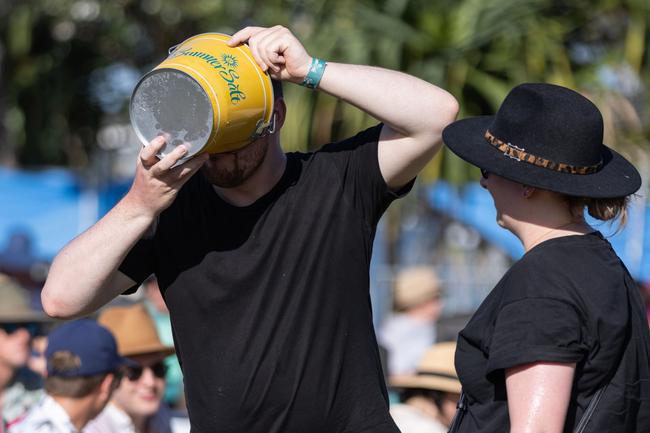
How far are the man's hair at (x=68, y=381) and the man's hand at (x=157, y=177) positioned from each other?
1.58 meters

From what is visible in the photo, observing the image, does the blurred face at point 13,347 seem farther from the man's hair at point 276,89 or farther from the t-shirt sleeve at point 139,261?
the man's hair at point 276,89

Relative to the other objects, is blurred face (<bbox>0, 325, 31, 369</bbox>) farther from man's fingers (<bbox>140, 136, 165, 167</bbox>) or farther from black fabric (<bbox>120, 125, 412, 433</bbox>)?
man's fingers (<bbox>140, 136, 165, 167</bbox>)

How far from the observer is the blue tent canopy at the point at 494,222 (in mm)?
7156

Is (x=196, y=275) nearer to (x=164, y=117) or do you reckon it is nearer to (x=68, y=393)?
(x=164, y=117)

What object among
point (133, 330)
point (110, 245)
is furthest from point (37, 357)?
point (110, 245)

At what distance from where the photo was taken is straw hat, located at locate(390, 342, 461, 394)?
15.1 ft

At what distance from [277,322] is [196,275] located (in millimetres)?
237

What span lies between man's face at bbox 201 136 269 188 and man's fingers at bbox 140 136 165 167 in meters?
0.16

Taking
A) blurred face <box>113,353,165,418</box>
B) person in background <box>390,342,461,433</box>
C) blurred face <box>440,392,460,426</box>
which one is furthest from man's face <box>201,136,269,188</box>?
blurred face <box>440,392,460,426</box>

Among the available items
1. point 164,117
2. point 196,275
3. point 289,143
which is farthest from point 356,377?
point 289,143

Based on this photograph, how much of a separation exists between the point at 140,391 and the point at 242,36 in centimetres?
226

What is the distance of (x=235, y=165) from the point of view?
2527 mm

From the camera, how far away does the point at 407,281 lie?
24.2ft

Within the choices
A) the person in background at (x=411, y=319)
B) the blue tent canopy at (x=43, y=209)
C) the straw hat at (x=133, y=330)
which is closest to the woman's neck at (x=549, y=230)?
the straw hat at (x=133, y=330)
